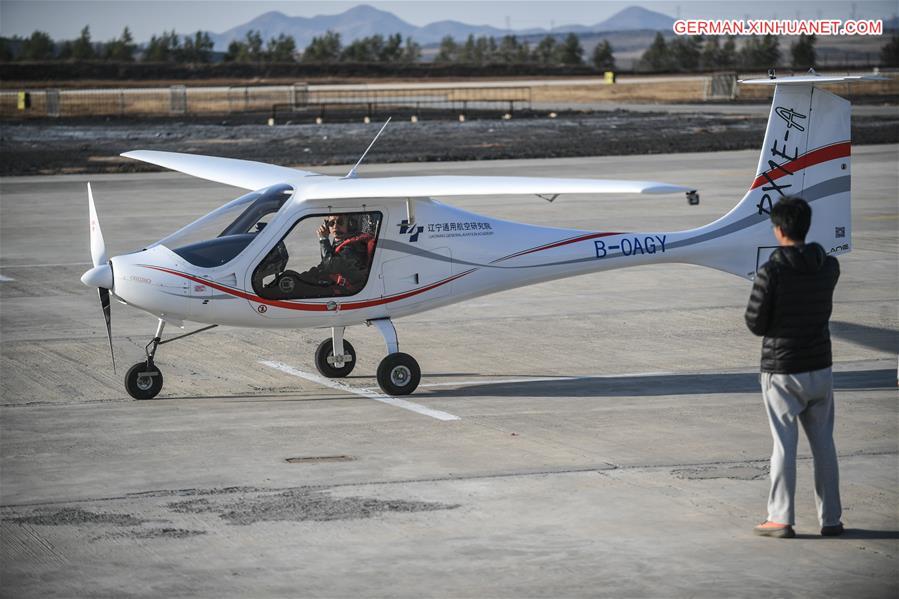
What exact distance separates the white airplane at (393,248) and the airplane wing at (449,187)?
0.02 m

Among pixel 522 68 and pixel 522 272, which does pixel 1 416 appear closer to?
pixel 522 272

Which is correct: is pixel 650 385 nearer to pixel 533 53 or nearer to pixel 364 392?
pixel 364 392

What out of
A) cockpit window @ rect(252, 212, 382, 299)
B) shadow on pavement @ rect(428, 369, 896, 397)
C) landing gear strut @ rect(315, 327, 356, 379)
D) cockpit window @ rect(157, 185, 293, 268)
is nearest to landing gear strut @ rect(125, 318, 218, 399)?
cockpit window @ rect(157, 185, 293, 268)

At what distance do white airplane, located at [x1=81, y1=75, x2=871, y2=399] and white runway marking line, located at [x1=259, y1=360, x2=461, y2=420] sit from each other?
171 millimetres

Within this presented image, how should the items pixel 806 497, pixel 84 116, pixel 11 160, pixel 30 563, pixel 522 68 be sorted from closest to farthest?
pixel 30 563 < pixel 806 497 < pixel 11 160 < pixel 84 116 < pixel 522 68

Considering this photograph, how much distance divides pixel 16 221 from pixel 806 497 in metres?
23.2

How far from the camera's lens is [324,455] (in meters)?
10.4

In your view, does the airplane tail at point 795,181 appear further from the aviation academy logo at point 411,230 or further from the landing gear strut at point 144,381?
the landing gear strut at point 144,381

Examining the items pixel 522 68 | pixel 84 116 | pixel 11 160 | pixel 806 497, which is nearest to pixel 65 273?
pixel 806 497

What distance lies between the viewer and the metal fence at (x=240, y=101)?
7012 centimetres

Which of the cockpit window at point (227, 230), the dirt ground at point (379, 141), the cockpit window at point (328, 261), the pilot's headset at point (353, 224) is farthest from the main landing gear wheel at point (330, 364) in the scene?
the dirt ground at point (379, 141)

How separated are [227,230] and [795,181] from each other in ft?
20.7

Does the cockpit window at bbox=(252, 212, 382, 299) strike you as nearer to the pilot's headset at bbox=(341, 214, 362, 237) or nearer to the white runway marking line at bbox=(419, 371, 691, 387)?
the pilot's headset at bbox=(341, 214, 362, 237)

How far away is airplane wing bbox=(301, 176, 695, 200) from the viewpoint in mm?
12031
